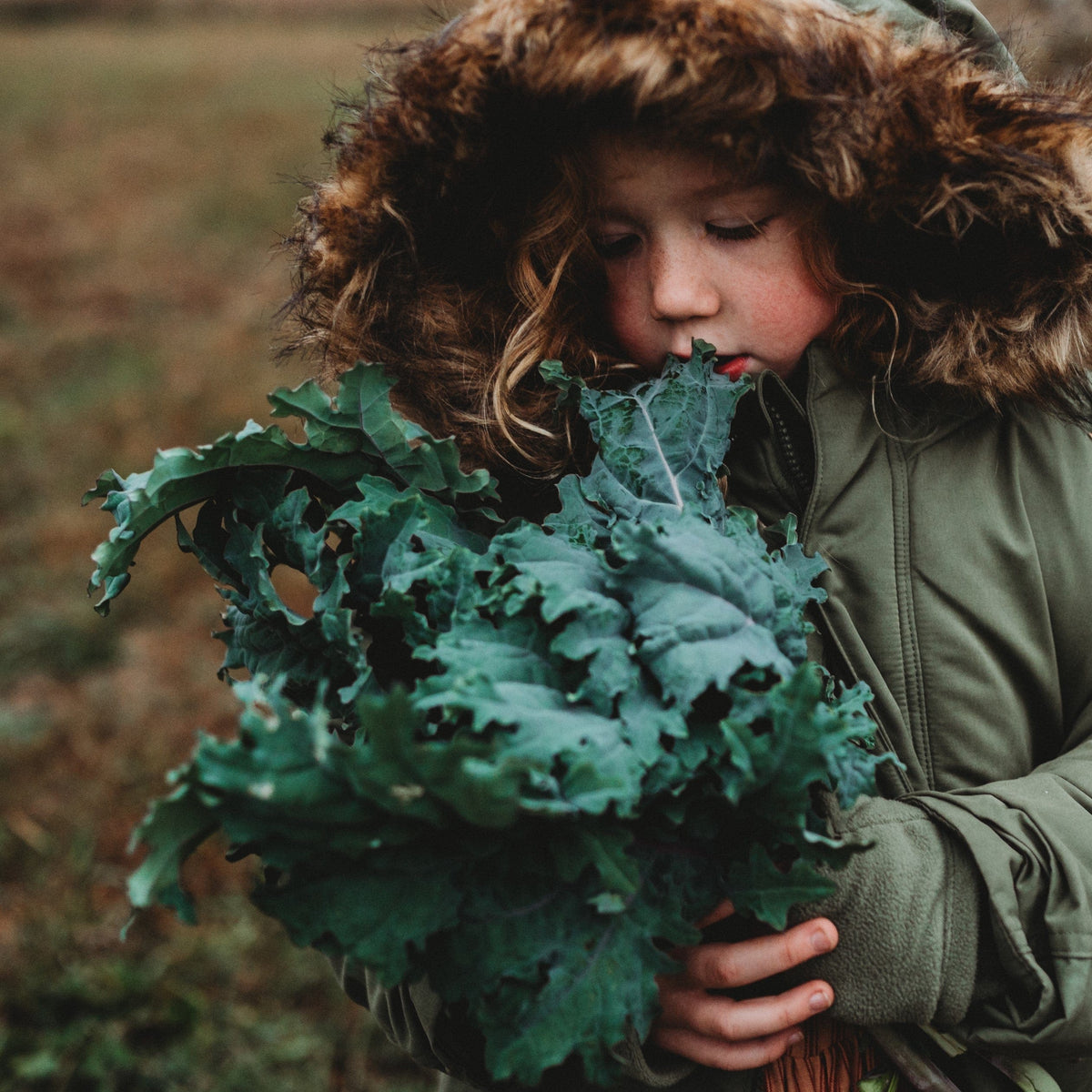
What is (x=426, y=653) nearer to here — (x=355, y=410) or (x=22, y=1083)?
(x=355, y=410)

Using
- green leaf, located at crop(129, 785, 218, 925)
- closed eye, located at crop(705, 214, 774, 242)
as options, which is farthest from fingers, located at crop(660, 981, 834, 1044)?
closed eye, located at crop(705, 214, 774, 242)

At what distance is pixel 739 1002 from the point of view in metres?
1.44

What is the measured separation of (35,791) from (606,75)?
125 inches

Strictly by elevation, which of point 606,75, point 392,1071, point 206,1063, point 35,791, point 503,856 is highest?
point 606,75

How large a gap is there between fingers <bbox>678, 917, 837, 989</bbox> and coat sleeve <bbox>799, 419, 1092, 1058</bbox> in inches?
1.4

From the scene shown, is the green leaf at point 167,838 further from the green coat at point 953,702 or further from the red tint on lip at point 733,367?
the red tint on lip at point 733,367

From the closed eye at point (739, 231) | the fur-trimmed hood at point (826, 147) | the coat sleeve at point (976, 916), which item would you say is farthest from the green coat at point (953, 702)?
the closed eye at point (739, 231)

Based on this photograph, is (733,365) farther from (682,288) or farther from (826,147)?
(826,147)

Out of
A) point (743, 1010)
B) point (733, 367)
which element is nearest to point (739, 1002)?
point (743, 1010)

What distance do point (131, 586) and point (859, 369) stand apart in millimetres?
3944

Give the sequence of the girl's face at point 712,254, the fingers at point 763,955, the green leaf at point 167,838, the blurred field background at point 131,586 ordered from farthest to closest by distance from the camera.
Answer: the blurred field background at point 131,586 → the girl's face at point 712,254 → the fingers at point 763,955 → the green leaf at point 167,838

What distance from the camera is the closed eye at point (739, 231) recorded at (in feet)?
5.46

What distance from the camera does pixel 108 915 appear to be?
10.3ft

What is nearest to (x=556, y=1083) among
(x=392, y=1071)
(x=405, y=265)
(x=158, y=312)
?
(x=405, y=265)
